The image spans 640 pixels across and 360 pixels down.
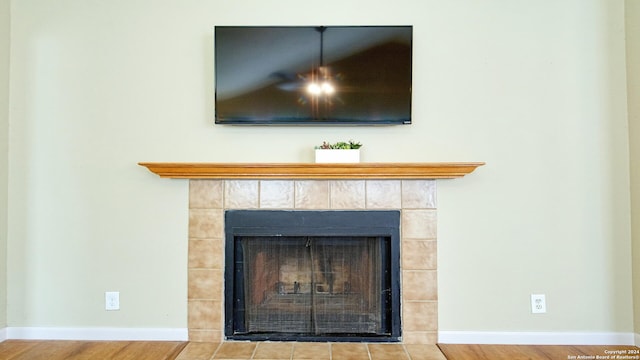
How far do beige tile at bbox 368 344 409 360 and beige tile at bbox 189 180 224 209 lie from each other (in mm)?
1152

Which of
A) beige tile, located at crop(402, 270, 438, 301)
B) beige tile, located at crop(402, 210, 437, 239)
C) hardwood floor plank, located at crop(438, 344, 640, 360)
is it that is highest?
beige tile, located at crop(402, 210, 437, 239)

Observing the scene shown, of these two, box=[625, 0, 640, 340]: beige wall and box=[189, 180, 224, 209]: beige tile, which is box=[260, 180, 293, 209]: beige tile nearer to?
box=[189, 180, 224, 209]: beige tile

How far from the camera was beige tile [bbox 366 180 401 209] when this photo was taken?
8.05ft

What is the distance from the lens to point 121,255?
250cm

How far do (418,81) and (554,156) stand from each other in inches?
34.4

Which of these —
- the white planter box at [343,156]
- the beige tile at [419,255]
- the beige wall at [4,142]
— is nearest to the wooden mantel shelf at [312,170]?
the white planter box at [343,156]

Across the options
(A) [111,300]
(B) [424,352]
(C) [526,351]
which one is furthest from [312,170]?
(C) [526,351]

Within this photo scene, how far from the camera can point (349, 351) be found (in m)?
2.33

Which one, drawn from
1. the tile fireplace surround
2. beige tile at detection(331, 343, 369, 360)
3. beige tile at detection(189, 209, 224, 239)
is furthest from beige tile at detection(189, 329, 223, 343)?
beige tile at detection(331, 343, 369, 360)

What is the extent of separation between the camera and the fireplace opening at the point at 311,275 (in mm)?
2457

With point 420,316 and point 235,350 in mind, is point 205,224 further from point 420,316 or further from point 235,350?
point 420,316

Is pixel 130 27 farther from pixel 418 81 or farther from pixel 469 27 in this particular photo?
pixel 469 27

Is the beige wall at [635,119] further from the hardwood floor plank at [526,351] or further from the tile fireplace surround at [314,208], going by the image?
the tile fireplace surround at [314,208]

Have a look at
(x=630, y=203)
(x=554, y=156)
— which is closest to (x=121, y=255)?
(x=554, y=156)
